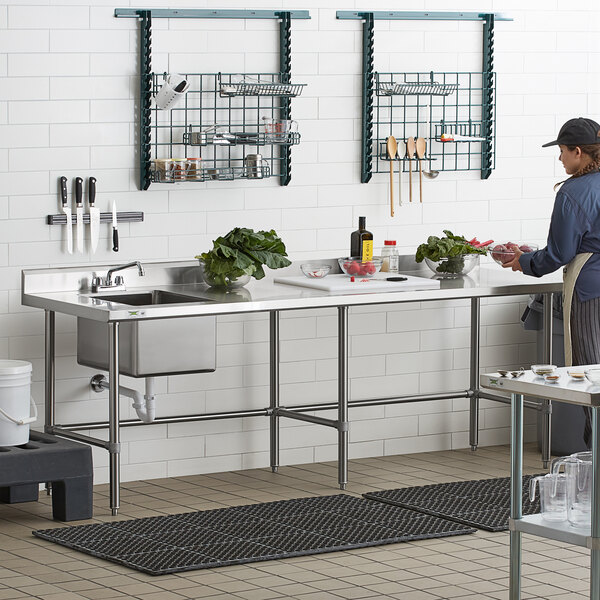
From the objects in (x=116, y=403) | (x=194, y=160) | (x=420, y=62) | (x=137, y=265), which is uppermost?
(x=420, y=62)

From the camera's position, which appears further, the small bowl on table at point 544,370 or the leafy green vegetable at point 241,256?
the leafy green vegetable at point 241,256

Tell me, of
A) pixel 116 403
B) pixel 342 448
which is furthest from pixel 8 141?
pixel 342 448

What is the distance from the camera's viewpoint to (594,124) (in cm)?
630

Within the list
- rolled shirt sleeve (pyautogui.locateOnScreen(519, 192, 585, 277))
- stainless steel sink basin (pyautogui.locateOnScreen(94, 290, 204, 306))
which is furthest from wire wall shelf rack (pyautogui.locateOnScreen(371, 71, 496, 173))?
stainless steel sink basin (pyautogui.locateOnScreen(94, 290, 204, 306))

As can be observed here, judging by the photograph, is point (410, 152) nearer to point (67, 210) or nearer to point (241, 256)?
point (241, 256)

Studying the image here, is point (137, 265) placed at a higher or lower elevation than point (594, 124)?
lower

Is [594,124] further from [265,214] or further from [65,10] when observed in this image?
[65,10]

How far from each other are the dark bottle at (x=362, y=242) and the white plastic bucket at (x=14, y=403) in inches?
71.9

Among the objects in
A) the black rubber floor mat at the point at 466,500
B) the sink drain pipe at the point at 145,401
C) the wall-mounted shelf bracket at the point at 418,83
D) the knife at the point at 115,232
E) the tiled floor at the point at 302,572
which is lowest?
the tiled floor at the point at 302,572

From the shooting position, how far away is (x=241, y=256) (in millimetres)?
6578

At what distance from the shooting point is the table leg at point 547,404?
7.12 m

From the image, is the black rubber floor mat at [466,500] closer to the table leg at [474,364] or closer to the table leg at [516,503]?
the table leg at [474,364]

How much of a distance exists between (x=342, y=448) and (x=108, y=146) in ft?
5.96

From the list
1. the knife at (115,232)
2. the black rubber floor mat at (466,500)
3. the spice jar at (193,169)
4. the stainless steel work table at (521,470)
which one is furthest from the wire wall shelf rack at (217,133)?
the stainless steel work table at (521,470)
